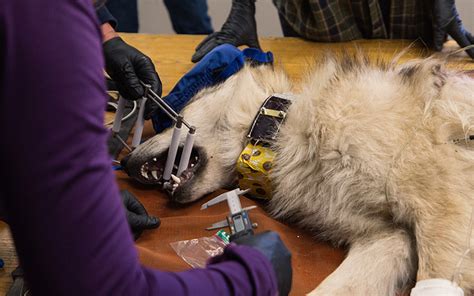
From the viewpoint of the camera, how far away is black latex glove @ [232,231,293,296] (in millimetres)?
Answer: 850

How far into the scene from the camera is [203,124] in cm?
177

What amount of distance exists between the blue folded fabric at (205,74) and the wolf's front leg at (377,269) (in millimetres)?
749

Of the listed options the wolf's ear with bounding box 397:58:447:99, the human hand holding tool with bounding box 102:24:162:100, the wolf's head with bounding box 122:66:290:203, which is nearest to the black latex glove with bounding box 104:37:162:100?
the human hand holding tool with bounding box 102:24:162:100

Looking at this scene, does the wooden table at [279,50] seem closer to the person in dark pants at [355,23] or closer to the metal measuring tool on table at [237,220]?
the person in dark pants at [355,23]

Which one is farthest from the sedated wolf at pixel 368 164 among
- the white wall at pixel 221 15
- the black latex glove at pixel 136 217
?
the white wall at pixel 221 15

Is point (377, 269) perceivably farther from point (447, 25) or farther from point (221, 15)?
point (221, 15)

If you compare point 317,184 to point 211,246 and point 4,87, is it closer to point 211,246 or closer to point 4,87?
point 211,246

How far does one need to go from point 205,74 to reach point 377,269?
849mm

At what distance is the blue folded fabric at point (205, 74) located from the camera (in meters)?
1.80

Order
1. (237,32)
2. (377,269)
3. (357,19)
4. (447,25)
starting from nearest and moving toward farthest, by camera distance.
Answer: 1. (377,269)
2. (447,25)
3. (237,32)
4. (357,19)

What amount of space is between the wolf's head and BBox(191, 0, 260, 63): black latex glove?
94cm

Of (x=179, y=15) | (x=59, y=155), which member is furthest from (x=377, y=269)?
(x=179, y=15)

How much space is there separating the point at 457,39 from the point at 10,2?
8.29ft

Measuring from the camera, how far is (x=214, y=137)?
176 cm
